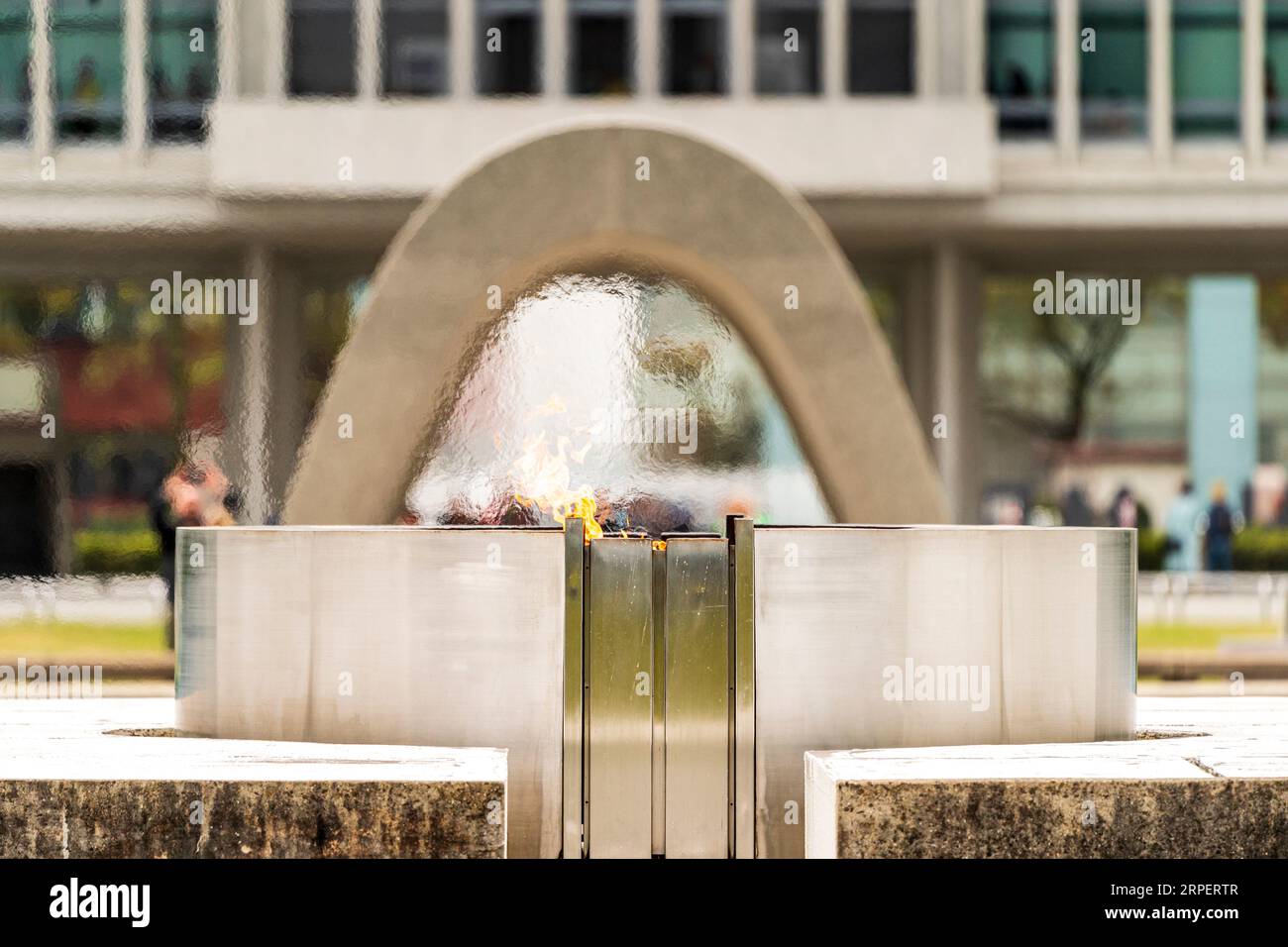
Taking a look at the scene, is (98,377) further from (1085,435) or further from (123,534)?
(1085,435)

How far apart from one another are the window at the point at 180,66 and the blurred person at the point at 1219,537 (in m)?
19.0

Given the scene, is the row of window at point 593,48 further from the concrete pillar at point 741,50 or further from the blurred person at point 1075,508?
the blurred person at point 1075,508

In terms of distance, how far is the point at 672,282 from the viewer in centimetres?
1066

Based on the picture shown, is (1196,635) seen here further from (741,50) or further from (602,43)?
(602,43)

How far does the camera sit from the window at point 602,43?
27656mm

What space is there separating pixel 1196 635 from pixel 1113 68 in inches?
504

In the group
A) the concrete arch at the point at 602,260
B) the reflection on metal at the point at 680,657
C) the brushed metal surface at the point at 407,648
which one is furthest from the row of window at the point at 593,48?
the reflection on metal at the point at 680,657

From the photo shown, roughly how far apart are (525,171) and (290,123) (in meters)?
17.4

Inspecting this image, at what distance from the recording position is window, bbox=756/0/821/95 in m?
27.9

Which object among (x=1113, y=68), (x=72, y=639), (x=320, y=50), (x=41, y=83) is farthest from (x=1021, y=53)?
(x=72, y=639)

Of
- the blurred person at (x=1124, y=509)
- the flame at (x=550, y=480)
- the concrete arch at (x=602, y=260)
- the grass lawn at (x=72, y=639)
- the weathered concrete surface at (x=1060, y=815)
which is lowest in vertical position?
the grass lawn at (x=72, y=639)

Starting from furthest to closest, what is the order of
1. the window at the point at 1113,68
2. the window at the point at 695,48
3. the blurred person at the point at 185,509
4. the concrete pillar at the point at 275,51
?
the window at the point at 1113,68
the window at the point at 695,48
the concrete pillar at the point at 275,51
the blurred person at the point at 185,509
